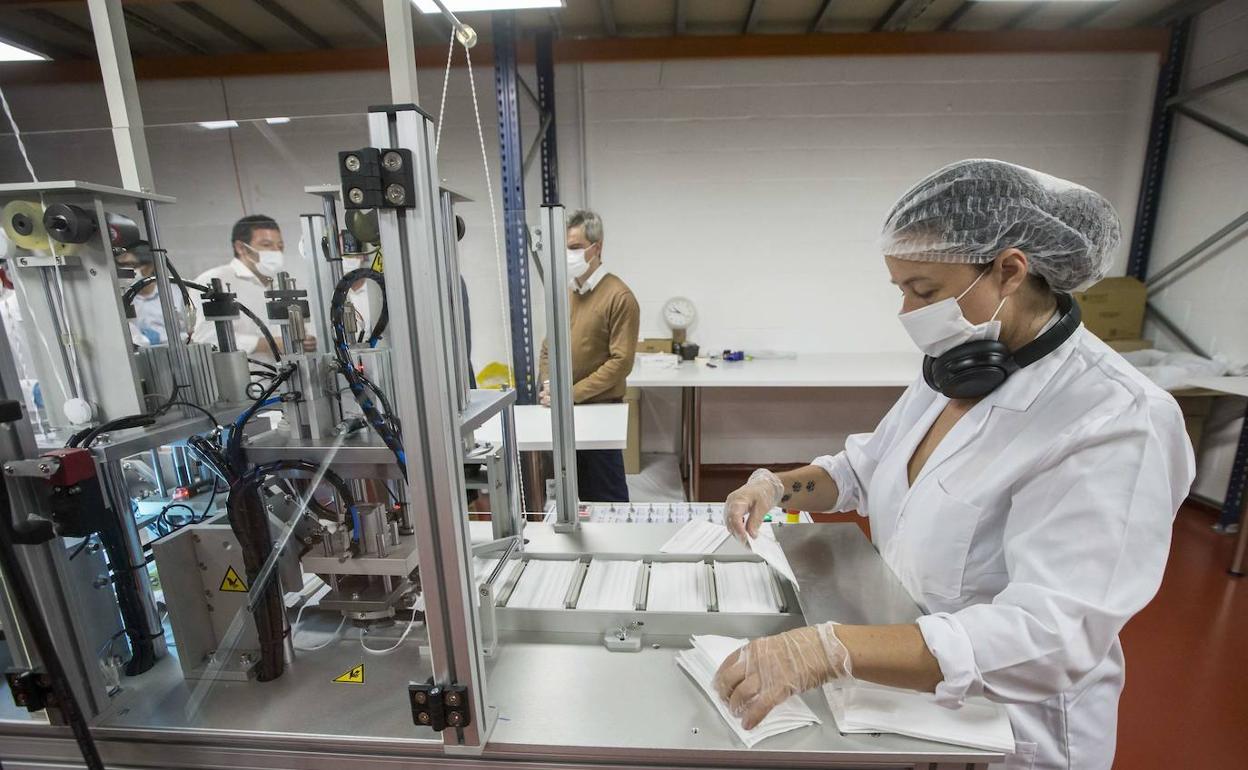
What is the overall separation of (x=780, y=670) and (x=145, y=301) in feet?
3.60

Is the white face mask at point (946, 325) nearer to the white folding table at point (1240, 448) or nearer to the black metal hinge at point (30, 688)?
the black metal hinge at point (30, 688)

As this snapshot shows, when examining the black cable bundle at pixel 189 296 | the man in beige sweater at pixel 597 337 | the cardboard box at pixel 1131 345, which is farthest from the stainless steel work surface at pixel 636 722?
the cardboard box at pixel 1131 345

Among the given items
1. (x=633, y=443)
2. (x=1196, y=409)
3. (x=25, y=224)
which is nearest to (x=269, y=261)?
(x=25, y=224)

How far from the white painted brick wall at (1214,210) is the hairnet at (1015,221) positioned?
303cm

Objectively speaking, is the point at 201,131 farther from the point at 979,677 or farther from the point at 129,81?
the point at 979,677

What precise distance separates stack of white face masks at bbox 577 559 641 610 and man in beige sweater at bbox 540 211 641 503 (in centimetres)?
114

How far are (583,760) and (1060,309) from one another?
990 millimetres

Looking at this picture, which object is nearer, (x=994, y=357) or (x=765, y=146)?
(x=994, y=357)

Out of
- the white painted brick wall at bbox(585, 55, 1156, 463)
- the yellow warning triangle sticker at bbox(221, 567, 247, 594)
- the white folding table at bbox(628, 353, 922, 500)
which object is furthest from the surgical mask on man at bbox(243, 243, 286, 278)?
the white painted brick wall at bbox(585, 55, 1156, 463)

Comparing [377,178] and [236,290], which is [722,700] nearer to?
[377,178]

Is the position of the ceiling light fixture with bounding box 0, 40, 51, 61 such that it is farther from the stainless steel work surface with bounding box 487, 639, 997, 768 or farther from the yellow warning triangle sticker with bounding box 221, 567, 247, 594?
the stainless steel work surface with bounding box 487, 639, 997, 768

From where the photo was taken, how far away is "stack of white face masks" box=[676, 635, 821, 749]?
65 centimetres

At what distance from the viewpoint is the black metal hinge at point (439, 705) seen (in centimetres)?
62

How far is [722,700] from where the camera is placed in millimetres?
699
